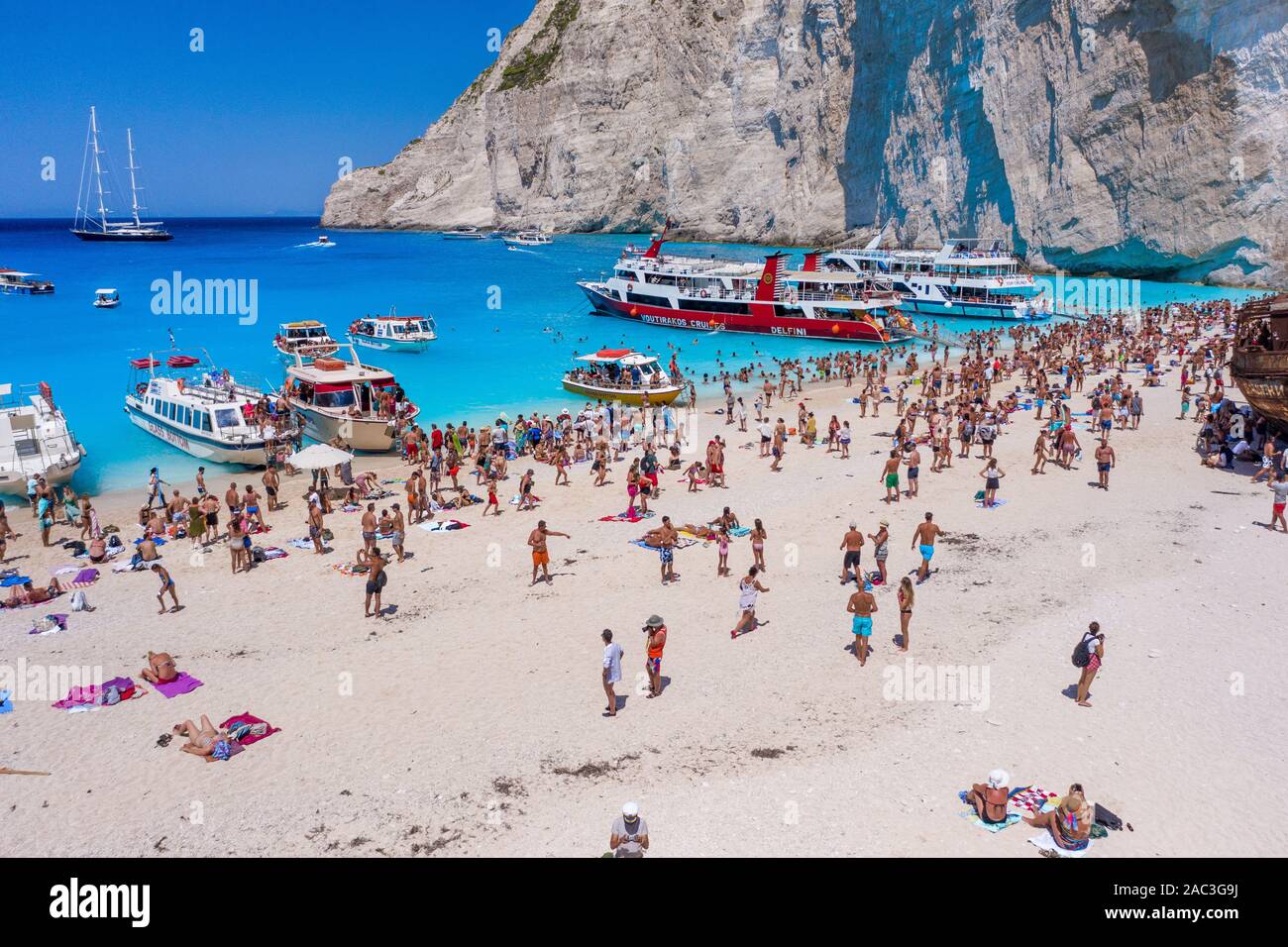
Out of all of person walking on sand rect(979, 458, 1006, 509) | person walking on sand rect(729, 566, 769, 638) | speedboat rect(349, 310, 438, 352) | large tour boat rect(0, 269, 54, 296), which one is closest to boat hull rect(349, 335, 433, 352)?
speedboat rect(349, 310, 438, 352)

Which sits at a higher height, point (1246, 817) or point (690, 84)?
point (690, 84)

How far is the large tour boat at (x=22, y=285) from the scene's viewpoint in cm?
7975

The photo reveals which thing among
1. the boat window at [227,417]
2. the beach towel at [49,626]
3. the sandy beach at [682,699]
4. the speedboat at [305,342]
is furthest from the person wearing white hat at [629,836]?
the speedboat at [305,342]

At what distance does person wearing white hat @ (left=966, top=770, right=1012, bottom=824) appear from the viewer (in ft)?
29.0

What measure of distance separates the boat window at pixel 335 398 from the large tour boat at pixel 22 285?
2731 inches

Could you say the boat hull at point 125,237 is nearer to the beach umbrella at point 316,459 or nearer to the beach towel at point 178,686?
the beach umbrella at point 316,459

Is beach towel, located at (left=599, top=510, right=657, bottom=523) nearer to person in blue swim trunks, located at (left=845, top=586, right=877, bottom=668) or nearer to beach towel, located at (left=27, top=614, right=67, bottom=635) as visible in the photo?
person in blue swim trunks, located at (left=845, top=586, right=877, bottom=668)

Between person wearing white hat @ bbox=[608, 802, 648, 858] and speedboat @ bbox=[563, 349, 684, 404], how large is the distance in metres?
26.2

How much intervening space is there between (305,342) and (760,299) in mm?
25705

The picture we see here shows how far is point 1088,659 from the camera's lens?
36.1 feet

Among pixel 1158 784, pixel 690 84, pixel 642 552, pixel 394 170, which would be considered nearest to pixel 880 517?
pixel 642 552
